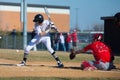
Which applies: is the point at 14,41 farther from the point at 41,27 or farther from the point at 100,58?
the point at 100,58

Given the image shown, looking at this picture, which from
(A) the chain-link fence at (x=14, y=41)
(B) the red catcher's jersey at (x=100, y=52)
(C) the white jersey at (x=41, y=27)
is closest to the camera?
(B) the red catcher's jersey at (x=100, y=52)

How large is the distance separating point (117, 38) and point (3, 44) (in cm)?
1904

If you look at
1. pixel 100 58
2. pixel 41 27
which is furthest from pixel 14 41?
pixel 100 58

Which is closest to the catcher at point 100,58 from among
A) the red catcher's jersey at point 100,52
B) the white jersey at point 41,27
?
the red catcher's jersey at point 100,52

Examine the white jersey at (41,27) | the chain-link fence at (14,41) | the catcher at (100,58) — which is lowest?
the chain-link fence at (14,41)

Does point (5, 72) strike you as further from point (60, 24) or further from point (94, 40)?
point (60, 24)

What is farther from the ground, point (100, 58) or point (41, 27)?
point (41, 27)

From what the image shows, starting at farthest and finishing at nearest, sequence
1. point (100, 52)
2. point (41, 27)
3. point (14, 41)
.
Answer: point (14, 41)
point (41, 27)
point (100, 52)

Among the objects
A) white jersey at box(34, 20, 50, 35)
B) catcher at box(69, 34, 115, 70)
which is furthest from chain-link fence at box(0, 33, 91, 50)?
catcher at box(69, 34, 115, 70)

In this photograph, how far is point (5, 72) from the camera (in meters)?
12.8

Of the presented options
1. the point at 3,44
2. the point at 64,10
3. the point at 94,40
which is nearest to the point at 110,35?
the point at 3,44

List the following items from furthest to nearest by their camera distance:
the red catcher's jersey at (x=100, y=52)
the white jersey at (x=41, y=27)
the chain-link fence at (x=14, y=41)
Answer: the chain-link fence at (x=14, y=41)
the white jersey at (x=41, y=27)
the red catcher's jersey at (x=100, y=52)

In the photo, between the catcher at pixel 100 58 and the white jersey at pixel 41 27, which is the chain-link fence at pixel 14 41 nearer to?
the white jersey at pixel 41 27

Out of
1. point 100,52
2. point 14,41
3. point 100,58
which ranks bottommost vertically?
point 14,41
